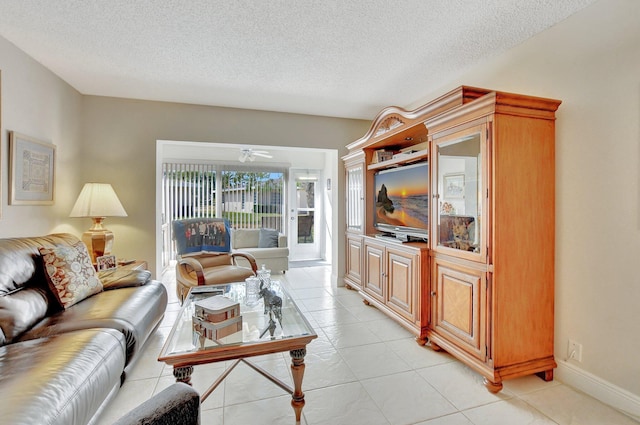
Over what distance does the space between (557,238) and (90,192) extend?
4213mm

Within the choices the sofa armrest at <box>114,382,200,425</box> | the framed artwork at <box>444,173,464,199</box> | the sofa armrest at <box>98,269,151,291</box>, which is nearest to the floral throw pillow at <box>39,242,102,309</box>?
the sofa armrest at <box>98,269,151,291</box>

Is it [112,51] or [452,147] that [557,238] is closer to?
[452,147]

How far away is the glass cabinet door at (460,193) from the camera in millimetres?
2080

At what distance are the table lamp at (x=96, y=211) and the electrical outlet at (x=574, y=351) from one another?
4131mm

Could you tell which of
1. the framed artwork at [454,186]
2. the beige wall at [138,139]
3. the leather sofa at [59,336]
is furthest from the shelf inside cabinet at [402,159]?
the leather sofa at [59,336]

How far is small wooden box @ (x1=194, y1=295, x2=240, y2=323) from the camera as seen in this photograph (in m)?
1.74

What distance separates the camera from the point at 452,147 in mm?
2348

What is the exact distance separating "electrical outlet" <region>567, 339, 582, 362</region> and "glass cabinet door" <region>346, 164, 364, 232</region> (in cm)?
221

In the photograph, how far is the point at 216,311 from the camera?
175cm

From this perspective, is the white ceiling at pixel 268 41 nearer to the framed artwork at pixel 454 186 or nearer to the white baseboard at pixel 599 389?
the framed artwork at pixel 454 186

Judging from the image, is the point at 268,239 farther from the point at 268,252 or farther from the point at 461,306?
the point at 461,306

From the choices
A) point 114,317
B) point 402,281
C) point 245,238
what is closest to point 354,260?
point 402,281

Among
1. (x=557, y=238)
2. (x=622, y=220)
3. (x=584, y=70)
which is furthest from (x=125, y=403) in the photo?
(x=584, y=70)

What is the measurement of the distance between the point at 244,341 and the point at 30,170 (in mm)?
2640
